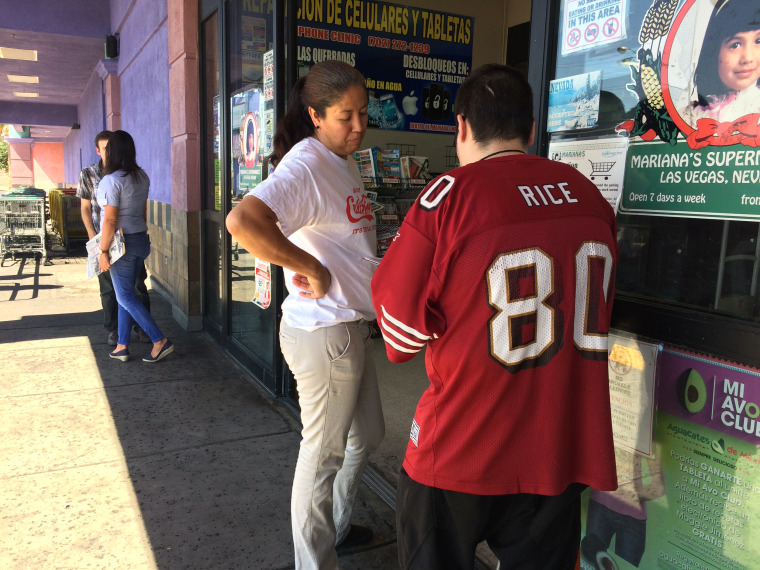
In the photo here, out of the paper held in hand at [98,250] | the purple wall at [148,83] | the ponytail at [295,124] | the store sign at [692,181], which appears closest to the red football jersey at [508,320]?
the store sign at [692,181]

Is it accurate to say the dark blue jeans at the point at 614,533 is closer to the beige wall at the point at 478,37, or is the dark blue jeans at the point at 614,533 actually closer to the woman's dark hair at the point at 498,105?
the woman's dark hair at the point at 498,105

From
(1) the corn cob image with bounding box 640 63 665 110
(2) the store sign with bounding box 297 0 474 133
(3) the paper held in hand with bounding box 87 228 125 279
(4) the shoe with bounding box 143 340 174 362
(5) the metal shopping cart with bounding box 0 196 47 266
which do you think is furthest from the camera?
(5) the metal shopping cart with bounding box 0 196 47 266

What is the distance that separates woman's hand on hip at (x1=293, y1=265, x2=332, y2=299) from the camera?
2.06 m

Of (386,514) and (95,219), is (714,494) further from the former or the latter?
(95,219)

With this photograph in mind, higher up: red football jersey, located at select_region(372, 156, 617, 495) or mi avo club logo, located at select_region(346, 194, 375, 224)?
mi avo club logo, located at select_region(346, 194, 375, 224)

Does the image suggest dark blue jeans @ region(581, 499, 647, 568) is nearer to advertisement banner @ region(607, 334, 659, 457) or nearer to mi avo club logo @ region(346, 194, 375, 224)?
advertisement banner @ region(607, 334, 659, 457)

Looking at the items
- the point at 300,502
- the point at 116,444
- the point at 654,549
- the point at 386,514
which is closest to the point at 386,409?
the point at 386,514

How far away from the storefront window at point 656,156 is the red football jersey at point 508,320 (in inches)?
17.5

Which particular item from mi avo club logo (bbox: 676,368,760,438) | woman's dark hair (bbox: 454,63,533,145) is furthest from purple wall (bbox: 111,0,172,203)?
mi avo club logo (bbox: 676,368,760,438)

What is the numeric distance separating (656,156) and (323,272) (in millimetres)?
1057

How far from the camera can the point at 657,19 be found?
70.9 inches

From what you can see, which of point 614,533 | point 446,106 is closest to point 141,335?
point 446,106

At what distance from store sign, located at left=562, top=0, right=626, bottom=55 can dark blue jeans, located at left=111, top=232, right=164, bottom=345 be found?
158 inches

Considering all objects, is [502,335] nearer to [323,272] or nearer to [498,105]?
[498,105]
